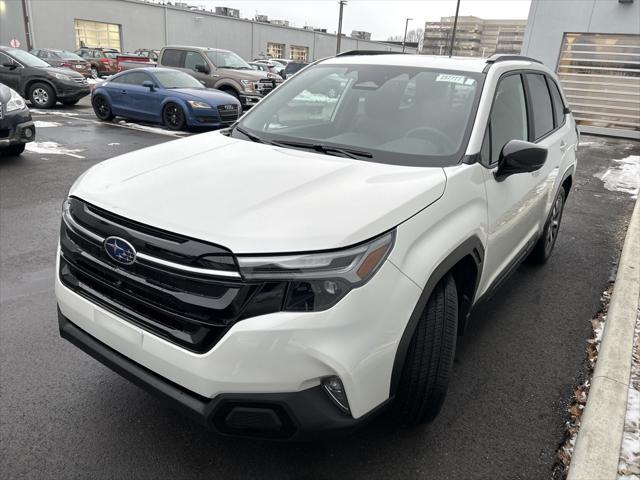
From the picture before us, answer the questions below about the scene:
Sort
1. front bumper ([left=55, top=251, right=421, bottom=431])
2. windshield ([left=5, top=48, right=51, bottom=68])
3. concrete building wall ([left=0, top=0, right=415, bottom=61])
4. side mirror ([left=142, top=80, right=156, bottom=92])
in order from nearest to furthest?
front bumper ([left=55, top=251, right=421, bottom=431]) < side mirror ([left=142, top=80, right=156, bottom=92]) < windshield ([left=5, top=48, right=51, bottom=68]) < concrete building wall ([left=0, top=0, right=415, bottom=61])

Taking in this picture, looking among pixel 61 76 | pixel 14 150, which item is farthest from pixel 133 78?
pixel 14 150

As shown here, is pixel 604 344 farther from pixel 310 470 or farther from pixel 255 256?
pixel 255 256

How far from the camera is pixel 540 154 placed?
108 inches

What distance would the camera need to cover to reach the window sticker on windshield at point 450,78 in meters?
3.09

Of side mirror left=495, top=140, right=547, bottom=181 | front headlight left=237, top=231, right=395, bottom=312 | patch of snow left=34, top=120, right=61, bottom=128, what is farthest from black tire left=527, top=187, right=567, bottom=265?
patch of snow left=34, top=120, right=61, bottom=128

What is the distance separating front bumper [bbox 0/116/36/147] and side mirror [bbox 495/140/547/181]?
726cm

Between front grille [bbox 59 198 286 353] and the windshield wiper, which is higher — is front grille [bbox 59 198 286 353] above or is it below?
below

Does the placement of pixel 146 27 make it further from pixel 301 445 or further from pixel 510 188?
pixel 301 445

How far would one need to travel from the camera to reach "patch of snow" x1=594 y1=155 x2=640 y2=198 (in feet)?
28.9

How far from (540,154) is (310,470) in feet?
6.56

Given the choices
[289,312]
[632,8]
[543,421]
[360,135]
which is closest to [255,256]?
[289,312]

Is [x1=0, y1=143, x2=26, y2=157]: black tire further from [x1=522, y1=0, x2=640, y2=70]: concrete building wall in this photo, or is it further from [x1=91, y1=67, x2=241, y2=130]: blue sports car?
[x1=522, y1=0, x2=640, y2=70]: concrete building wall

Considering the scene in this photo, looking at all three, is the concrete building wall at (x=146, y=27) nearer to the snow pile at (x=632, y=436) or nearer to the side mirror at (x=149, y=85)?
the side mirror at (x=149, y=85)

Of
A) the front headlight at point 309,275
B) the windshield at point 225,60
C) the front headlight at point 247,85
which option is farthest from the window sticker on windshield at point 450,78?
the windshield at point 225,60
